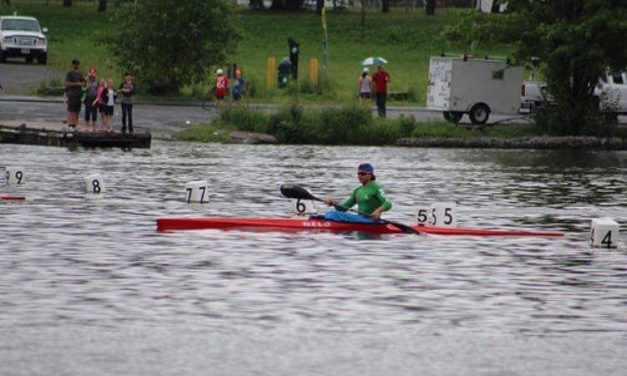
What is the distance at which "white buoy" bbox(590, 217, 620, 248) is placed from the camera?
2973cm

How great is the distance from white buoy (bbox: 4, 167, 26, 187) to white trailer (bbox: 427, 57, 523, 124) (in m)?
21.9

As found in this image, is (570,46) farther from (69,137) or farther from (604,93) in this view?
(69,137)

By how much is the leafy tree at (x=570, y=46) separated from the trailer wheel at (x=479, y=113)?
2.12 metres

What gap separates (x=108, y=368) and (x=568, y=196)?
76.9 feet

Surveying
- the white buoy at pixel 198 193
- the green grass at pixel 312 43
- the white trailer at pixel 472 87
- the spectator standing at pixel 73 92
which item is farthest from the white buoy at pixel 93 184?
the green grass at pixel 312 43

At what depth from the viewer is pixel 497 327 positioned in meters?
21.5

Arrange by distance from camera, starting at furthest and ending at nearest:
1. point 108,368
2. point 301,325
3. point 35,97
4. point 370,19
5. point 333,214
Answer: point 370,19
point 35,97
point 333,214
point 301,325
point 108,368

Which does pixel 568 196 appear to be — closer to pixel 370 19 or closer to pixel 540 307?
pixel 540 307

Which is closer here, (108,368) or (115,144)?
(108,368)

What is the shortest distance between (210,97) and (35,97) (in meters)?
7.02

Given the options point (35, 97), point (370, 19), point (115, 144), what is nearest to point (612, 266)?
point (115, 144)

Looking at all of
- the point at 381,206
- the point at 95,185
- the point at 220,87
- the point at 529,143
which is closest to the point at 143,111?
the point at 220,87

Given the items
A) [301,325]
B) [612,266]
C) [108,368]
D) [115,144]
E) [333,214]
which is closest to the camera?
[108,368]

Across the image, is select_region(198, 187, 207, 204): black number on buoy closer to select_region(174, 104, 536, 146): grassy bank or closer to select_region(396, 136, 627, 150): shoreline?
select_region(174, 104, 536, 146): grassy bank
